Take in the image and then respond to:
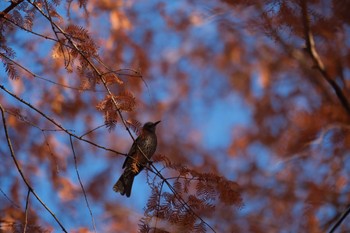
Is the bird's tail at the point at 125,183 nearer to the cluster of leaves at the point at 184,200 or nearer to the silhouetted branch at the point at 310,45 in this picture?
the cluster of leaves at the point at 184,200

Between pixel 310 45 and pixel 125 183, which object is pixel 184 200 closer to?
pixel 125 183

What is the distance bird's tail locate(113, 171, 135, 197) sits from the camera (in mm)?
3877

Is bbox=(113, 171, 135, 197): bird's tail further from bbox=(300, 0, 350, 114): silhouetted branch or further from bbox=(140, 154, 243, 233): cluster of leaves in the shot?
bbox=(300, 0, 350, 114): silhouetted branch

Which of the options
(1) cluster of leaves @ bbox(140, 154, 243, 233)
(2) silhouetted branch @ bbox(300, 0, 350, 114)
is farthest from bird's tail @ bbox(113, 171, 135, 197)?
(2) silhouetted branch @ bbox(300, 0, 350, 114)

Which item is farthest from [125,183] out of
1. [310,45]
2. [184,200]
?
[310,45]

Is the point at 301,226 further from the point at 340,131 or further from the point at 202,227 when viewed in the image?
the point at 202,227

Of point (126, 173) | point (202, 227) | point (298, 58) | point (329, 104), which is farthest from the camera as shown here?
point (329, 104)

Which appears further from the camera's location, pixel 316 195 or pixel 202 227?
pixel 316 195

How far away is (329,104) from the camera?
23.4 feet

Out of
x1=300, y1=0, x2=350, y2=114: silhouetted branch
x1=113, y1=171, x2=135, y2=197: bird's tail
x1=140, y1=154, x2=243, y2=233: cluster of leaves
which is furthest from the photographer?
x1=113, y1=171, x2=135, y2=197: bird's tail

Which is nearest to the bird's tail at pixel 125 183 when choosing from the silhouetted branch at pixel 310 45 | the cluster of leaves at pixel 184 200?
the cluster of leaves at pixel 184 200

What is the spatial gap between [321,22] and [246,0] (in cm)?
75

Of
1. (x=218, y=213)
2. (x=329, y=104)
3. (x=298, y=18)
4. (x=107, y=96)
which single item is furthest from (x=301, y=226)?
(x=107, y=96)

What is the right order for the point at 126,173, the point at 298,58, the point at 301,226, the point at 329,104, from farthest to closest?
the point at 329,104, the point at 298,58, the point at 301,226, the point at 126,173
